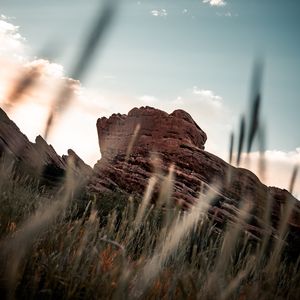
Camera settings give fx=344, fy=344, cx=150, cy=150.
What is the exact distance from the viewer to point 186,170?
17.2 meters

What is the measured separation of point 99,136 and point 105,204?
14924 mm

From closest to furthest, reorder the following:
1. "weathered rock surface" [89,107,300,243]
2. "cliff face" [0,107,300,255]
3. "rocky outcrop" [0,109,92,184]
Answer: "cliff face" [0,107,300,255]
"weathered rock surface" [89,107,300,243]
"rocky outcrop" [0,109,92,184]

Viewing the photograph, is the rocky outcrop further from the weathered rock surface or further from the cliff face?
the weathered rock surface

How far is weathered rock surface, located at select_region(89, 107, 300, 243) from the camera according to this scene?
50.6ft

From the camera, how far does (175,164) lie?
57.3 feet

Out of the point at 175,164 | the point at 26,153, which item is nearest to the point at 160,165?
the point at 175,164

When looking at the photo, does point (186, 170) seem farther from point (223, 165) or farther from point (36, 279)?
point (36, 279)

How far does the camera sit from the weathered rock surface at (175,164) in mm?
15422

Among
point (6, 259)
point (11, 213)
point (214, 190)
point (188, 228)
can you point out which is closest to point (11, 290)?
point (6, 259)

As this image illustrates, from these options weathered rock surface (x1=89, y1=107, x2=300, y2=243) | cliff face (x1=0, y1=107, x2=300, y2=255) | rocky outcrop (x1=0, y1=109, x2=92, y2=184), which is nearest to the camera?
cliff face (x1=0, y1=107, x2=300, y2=255)

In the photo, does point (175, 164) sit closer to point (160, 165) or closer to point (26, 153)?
point (160, 165)

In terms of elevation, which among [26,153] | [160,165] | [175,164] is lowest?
[26,153]

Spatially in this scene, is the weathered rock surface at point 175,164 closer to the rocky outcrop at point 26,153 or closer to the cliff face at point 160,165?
the cliff face at point 160,165

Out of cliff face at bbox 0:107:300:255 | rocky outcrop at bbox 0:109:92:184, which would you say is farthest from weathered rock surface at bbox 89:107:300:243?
rocky outcrop at bbox 0:109:92:184
